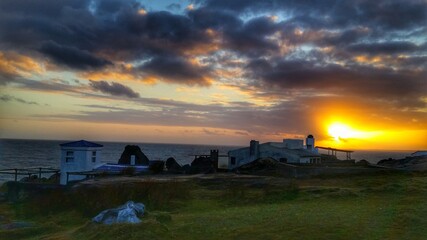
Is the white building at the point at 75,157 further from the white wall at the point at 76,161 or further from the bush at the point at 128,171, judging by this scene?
the bush at the point at 128,171

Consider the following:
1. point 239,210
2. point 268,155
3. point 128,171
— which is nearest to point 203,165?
point 268,155

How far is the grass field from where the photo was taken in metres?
18.0

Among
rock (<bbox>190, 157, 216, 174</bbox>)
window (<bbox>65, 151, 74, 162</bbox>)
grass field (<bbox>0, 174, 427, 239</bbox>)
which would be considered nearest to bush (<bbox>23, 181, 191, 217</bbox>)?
grass field (<bbox>0, 174, 427, 239</bbox>)

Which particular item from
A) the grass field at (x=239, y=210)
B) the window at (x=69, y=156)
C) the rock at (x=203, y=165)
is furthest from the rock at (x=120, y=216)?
the rock at (x=203, y=165)

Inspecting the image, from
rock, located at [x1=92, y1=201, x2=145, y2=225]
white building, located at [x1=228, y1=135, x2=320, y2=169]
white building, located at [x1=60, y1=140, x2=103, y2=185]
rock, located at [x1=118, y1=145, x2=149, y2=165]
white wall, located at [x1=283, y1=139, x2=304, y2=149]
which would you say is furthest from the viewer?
white wall, located at [x1=283, y1=139, x2=304, y2=149]

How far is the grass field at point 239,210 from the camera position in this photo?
18.0 metres

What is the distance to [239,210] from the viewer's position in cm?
2411

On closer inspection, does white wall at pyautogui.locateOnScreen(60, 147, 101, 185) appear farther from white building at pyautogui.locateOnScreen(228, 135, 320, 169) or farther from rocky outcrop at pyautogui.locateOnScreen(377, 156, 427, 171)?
rocky outcrop at pyautogui.locateOnScreen(377, 156, 427, 171)

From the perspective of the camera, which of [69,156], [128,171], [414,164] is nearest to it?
[128,171]

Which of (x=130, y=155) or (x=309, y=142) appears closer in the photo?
(x=130, y=155)

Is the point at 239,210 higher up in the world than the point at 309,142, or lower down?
lower down

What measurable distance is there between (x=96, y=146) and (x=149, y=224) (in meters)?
29.5

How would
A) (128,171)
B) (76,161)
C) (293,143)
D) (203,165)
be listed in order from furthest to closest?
1. (293,143)
2. (203,165)
3. (76,161)
4. (128,171)

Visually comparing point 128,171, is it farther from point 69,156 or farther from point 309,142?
point 309,142
